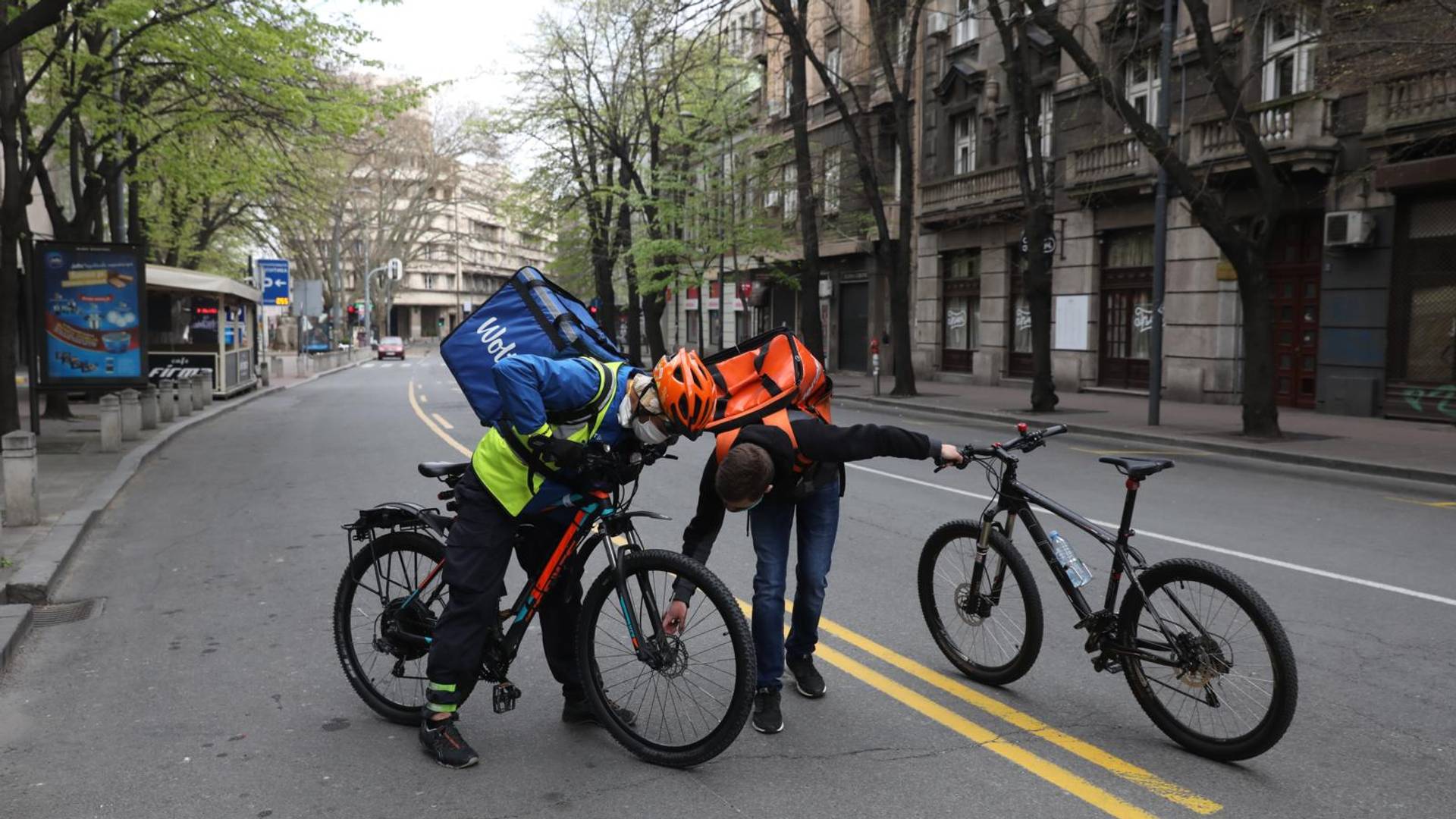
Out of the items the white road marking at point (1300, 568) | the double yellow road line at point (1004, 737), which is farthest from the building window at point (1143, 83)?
the double yellow road line at point (1004, 737)

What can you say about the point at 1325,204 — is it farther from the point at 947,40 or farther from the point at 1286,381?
the point at 947,40

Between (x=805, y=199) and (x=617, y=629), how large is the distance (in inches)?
901

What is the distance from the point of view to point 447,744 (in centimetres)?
417

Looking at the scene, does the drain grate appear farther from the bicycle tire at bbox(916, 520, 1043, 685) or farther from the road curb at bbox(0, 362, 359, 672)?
the bicycle tire at bbox(916, 520, 1043, 685)

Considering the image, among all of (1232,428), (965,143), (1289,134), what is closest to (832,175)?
(965,143)

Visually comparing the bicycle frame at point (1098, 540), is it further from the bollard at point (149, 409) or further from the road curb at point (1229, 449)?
the bollard at point (149, 409)

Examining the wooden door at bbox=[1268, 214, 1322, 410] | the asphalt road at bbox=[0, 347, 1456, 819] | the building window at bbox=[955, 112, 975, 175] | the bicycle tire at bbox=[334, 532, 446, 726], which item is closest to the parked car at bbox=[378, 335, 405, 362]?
the building window at bbox=[955, 112, 975, 175]

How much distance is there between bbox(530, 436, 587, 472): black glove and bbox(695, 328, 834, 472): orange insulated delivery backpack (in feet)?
1.64

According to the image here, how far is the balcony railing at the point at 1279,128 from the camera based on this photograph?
63.6 feet

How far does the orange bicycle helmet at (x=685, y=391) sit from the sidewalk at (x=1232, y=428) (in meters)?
11.4

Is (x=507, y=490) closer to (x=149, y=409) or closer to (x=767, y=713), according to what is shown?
(x=767, y=713)

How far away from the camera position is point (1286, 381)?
2136cm

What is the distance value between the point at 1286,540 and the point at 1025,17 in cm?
1291

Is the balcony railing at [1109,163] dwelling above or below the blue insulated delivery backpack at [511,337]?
above
